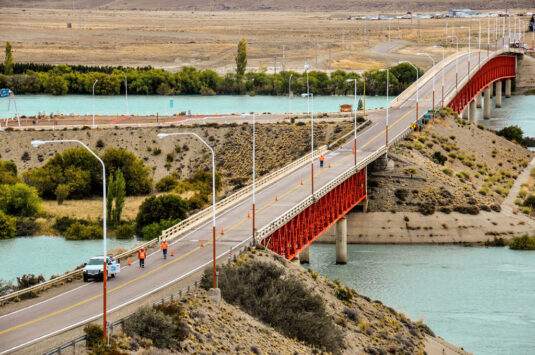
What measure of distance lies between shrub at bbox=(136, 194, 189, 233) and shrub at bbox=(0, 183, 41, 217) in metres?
7.43

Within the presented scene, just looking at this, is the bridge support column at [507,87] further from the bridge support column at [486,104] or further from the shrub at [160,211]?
the shrub at [160,211]

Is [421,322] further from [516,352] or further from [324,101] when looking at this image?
[324,101]

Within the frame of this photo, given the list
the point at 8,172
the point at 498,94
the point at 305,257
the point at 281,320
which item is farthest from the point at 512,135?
the point at 281,320

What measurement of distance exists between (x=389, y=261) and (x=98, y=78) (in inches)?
3378

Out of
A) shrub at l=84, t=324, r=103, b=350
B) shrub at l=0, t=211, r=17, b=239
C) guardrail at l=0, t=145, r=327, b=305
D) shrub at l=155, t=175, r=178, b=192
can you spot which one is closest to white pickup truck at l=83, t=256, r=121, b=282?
guardrail at l=0, t=145, r=327, b=305

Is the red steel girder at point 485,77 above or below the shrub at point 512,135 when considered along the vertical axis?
above

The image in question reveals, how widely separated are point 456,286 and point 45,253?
21.0 metres

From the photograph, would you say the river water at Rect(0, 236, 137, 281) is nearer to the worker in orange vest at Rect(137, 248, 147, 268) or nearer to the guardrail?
the guardrail

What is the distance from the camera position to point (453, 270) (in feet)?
251

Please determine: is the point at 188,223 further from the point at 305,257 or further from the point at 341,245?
the point at 341,245

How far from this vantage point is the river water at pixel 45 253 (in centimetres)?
7169

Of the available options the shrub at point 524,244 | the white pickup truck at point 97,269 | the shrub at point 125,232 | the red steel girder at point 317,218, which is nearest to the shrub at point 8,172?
the shrub at point 125,232

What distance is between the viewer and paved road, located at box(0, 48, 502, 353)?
148ft

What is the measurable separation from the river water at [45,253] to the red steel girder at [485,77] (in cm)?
4591
